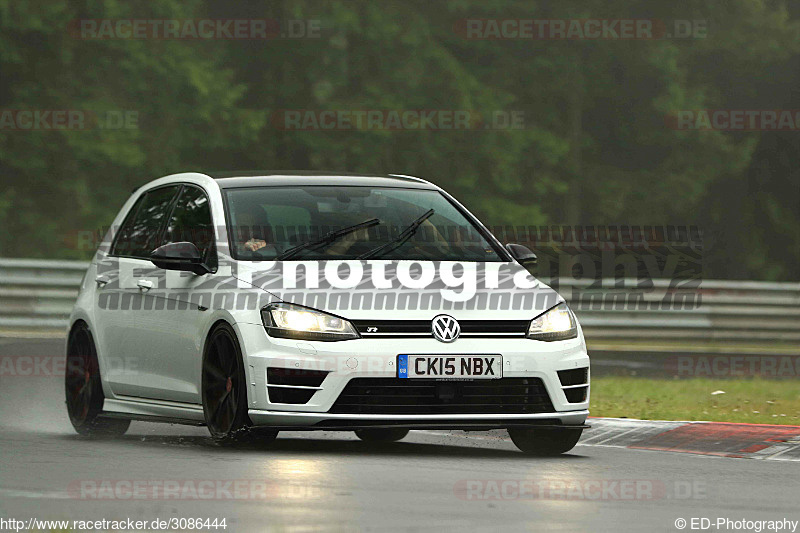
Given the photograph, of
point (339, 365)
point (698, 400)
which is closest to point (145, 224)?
point (339, 365)

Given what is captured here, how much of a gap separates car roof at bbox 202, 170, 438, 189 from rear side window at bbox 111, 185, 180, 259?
22.5 inches

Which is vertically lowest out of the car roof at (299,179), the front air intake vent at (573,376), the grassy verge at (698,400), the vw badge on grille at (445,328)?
the grassy verge at (698,400)

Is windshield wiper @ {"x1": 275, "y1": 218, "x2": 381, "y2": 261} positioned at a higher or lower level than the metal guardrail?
higher

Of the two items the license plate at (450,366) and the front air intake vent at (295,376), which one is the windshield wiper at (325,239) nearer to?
the front air intake vent at (295,376)

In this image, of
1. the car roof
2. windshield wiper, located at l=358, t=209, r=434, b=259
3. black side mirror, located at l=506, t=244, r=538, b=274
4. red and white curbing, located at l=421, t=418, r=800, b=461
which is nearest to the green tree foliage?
the car roof

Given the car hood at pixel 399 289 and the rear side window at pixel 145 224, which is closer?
the car hood at pixel 399 289

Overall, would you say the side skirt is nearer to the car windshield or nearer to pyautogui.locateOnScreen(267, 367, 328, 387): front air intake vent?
pyautogui.locateOnScreen(267, 367, 328, 387): front air intake vent

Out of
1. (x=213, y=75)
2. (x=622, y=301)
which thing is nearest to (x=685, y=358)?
(x=622, y=301)

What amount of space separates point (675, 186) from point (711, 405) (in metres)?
22.1

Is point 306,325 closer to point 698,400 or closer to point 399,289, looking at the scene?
point 399,289

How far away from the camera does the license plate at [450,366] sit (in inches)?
382

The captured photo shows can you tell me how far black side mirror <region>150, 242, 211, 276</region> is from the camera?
10430 millimetres

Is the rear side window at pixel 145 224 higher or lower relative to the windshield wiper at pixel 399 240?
lower

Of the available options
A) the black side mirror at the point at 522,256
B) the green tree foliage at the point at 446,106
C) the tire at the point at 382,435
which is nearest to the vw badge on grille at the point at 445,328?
the black side mirror at the point at 522,256
